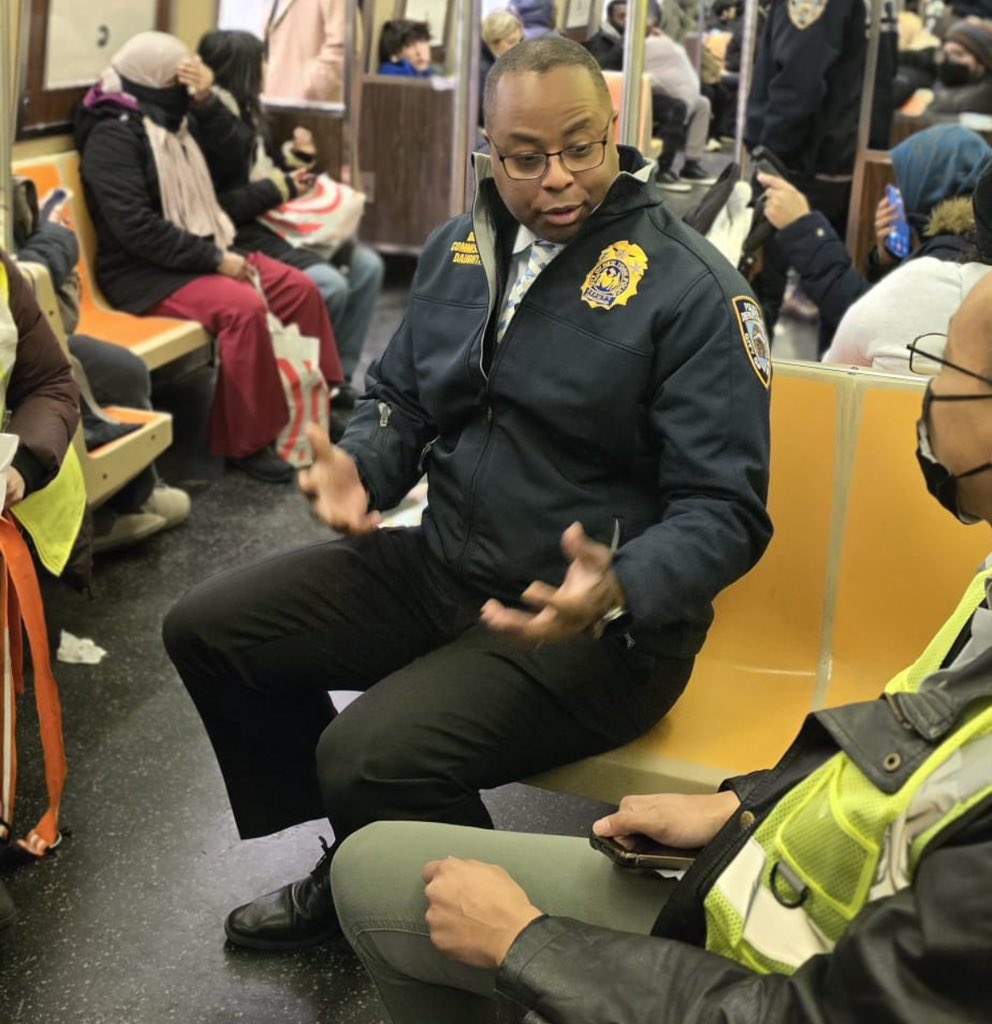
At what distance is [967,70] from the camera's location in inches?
252

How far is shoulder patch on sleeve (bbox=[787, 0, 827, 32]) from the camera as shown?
17.5 feet

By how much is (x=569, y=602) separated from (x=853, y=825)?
24.1 inches

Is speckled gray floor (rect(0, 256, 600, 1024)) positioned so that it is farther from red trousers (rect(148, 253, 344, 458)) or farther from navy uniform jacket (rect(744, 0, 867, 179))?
navy uniform jacket (rect(744, 0, 867, 179))

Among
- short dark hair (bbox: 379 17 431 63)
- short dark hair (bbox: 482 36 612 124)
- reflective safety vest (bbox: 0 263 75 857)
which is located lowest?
reflective safety vest (bbox: 0 263 75 857)

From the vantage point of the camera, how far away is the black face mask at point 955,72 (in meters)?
6.41

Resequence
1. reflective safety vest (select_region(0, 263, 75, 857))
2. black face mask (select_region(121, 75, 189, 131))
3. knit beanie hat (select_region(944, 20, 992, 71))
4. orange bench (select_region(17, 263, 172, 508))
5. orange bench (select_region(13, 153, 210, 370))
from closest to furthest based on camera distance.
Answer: reflective safety vest (select_region(0, 263, 75, 857)), orange bench (select_region(17, 263, 172, 508)), orange bench (select_region(13, 153, 210, 370)), black face mask (select_region(121, 75, 189, 131)), knit beanie hat (select_region(944, 20, 992, 71))

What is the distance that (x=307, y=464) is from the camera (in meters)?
4.83

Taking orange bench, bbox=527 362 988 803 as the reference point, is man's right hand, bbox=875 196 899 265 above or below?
above

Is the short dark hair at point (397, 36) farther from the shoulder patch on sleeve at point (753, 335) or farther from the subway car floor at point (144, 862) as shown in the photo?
the shoulder patch on sleeve at point (753, 335)

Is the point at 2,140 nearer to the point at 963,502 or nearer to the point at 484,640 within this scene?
the point at 484,640

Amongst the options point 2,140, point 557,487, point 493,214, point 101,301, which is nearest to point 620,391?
point 557,487

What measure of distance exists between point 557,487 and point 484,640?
263 mm

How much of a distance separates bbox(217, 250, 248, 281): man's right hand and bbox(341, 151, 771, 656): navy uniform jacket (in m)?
2.74

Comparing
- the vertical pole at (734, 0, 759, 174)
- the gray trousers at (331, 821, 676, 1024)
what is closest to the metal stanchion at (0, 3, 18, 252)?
the gray trousers at (331, 821, 676, 1024)
